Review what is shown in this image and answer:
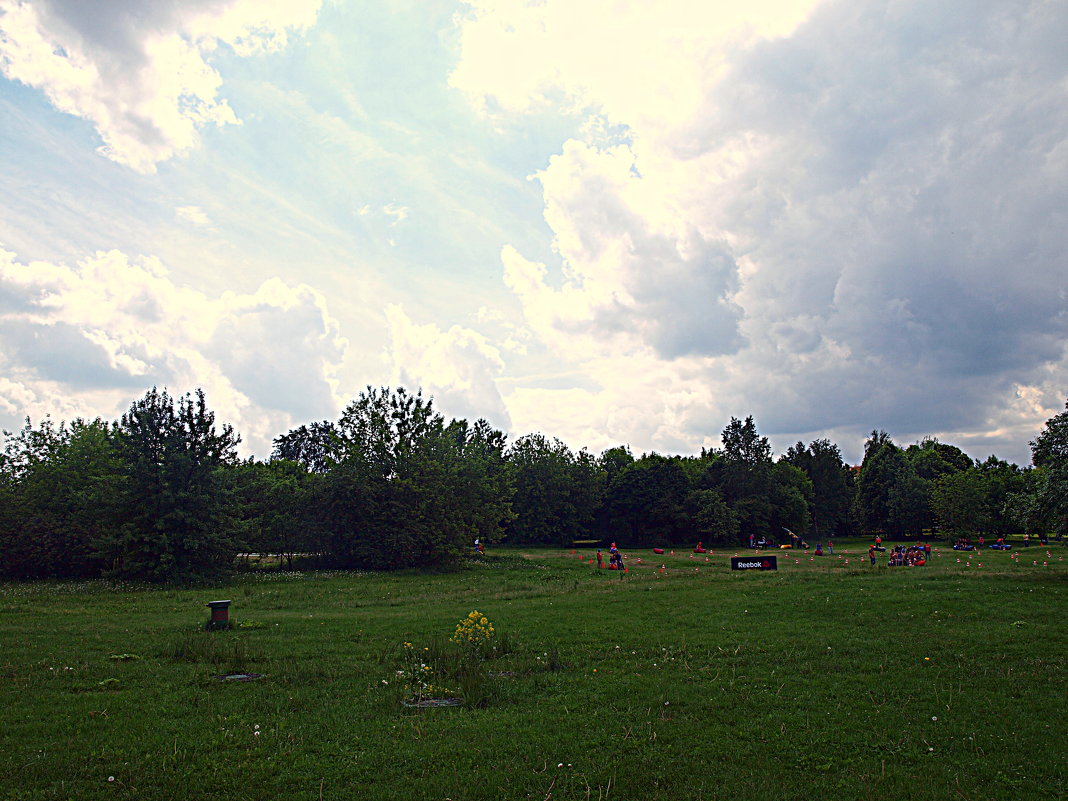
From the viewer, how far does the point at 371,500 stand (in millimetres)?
46875

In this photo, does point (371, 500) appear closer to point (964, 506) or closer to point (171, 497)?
point (171, 497)

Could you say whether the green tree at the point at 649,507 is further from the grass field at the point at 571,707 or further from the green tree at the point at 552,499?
the grass field at the point at 571,707

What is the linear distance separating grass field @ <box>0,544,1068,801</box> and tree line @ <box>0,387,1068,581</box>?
1500 cm

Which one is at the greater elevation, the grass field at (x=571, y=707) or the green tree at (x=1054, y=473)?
the green tree at (x=1054, y=473)

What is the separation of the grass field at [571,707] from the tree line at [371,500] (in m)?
15.0

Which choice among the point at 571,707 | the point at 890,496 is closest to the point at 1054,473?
the point at 571,707

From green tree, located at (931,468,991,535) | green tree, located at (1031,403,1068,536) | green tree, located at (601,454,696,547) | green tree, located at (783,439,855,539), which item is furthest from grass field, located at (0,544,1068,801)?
green tree, located at (783,439,855,539)

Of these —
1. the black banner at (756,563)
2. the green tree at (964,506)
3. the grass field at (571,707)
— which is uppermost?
the green tree at (964,506)

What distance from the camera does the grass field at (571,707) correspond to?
26.0 feet

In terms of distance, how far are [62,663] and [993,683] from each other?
1834 centimetres

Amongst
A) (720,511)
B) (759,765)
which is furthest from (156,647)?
(720,511)

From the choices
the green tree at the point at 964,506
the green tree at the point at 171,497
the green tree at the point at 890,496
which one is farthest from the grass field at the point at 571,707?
the green tree at the point at 890,496

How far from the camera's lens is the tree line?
3528 centimetres

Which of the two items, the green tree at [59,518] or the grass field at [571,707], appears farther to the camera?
the green tree at [59,518]
